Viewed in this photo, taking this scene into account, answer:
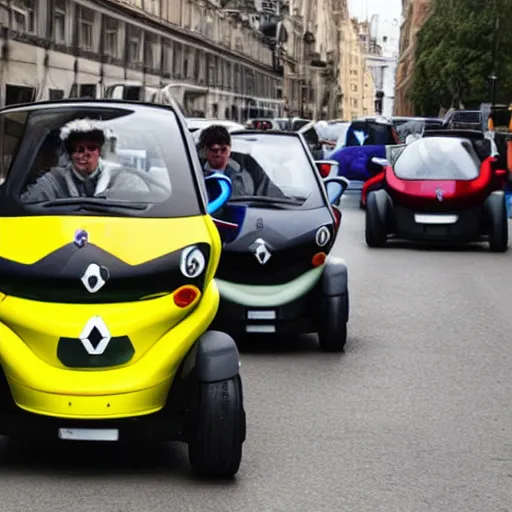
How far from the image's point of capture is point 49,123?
22.6ft

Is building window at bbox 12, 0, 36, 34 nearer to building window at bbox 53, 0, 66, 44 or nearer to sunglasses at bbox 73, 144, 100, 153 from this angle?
building window at bbox 53, 0, 66, 44

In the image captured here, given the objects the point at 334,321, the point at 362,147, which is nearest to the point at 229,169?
the point at 334,321

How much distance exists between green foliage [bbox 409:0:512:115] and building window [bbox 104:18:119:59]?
1886 centimetres

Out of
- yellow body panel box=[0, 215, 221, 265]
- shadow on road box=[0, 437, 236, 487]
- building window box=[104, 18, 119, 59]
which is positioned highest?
building window box=[104, 18, 119, 59]

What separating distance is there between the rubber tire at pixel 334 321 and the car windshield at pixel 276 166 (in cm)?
93

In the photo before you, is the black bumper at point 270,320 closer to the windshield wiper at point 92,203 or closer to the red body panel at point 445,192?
the windshield wiper at point 92,203

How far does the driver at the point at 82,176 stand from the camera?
6582mm

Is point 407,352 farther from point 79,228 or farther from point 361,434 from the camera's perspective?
point 79,228

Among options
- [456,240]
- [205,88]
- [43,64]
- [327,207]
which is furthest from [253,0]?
[327,207]

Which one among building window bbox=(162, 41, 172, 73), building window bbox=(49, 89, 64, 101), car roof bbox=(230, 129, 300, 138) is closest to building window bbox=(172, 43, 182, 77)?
building window bbox=(162, 41, 172, 73)

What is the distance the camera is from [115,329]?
19.6ft

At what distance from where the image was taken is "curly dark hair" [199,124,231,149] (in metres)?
10.2

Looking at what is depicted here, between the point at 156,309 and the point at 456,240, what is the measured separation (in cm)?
1331

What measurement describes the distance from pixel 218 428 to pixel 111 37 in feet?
141
